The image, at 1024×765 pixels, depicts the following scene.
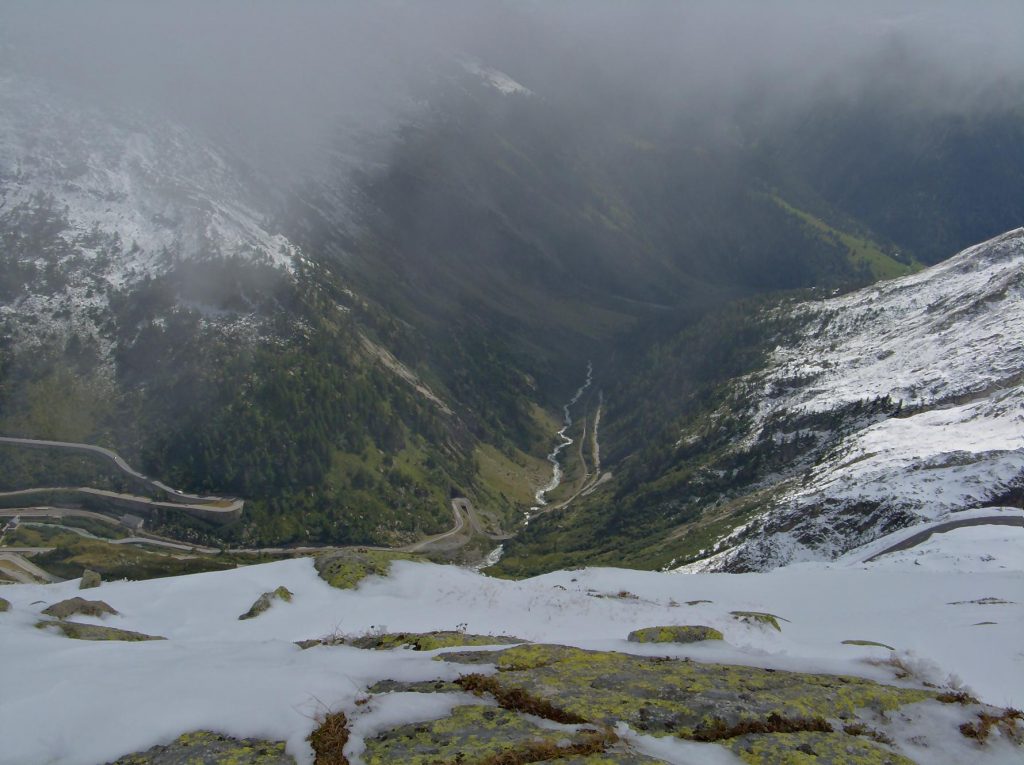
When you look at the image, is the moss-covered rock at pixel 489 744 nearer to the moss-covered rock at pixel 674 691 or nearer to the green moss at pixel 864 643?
the moss-covered rock at pixel 674 691

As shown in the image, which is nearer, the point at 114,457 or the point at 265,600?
the point at 265,600

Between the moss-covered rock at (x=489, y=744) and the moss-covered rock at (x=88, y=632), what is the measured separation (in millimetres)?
10357

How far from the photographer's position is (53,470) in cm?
13438

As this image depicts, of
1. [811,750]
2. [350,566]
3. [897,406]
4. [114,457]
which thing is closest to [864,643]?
[811,750]

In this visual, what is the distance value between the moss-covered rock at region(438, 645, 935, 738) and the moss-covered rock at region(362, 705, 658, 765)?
98 cm

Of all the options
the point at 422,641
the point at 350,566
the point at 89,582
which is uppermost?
the point at 350,566

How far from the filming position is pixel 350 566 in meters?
26.2

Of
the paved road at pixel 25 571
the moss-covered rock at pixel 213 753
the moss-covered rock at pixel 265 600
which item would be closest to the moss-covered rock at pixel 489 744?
the moss-covered rock at pixel 213 753

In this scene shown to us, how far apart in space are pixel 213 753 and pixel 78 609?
1257 cm

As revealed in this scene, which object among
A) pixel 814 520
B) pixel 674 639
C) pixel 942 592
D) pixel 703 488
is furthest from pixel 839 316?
pixel 674 639

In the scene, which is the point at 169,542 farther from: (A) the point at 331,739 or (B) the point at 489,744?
(B) the point at 489,744

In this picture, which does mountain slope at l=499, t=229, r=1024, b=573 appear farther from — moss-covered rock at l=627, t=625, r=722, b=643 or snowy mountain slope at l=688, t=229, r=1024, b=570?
moss-covered rock at l=627, t=625, r=722, b=643

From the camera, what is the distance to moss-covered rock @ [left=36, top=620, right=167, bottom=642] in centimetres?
1819

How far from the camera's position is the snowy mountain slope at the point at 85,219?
157 meters
